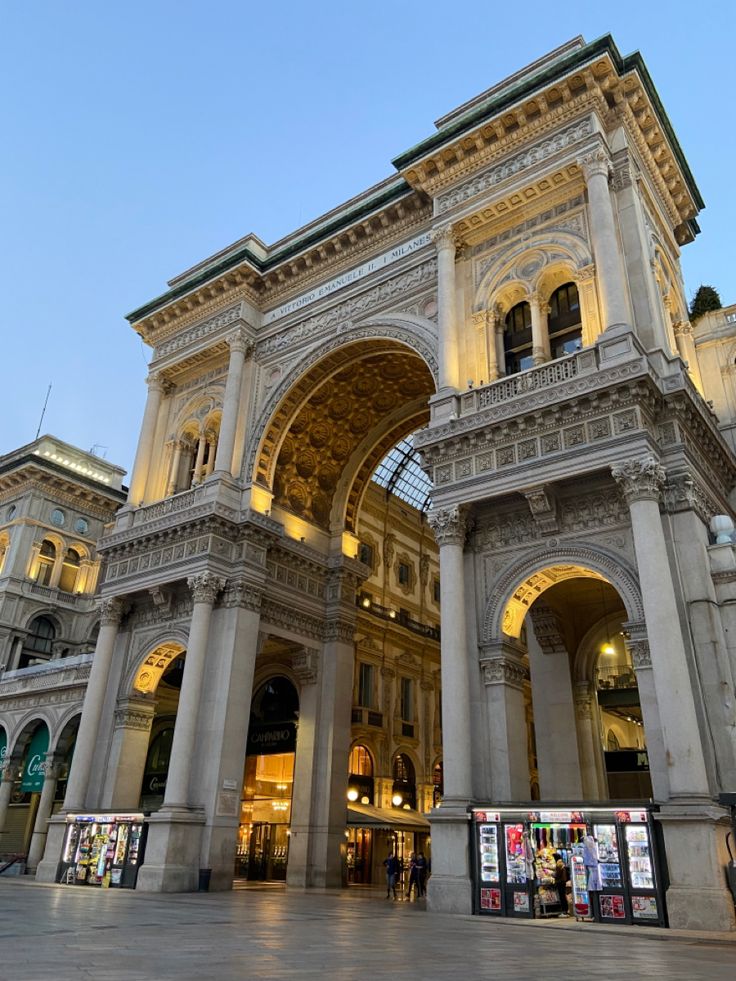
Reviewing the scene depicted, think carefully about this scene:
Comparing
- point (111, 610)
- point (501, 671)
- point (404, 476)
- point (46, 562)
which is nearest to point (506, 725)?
point (501, 671)

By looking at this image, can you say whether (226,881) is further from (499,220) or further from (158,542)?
(499,220)

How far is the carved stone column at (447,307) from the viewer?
21438 mm

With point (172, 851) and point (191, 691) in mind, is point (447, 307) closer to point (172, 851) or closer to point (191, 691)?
point (191, 691)

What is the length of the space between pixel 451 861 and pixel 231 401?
56.8ft

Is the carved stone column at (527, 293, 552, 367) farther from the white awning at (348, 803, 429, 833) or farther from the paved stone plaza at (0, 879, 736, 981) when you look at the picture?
the white awning at (348, 803, 429, 833)

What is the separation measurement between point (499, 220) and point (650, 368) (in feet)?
25.4

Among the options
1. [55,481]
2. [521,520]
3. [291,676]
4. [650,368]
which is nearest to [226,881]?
[291,676]

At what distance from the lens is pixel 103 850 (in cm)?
2269

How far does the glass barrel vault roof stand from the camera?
40.6 metres

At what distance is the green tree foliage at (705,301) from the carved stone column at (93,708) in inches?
891

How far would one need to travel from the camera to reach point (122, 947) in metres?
8.66

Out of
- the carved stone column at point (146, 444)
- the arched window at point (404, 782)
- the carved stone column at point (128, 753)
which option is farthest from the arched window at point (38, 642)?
the arched window at point (404, 782)

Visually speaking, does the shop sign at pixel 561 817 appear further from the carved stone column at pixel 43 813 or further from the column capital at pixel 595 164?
the carved stone column at pixel 43 813

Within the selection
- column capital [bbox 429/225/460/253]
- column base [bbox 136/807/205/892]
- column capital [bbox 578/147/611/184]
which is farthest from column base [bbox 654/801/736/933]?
column capital [bbox 429/225/460/253]
